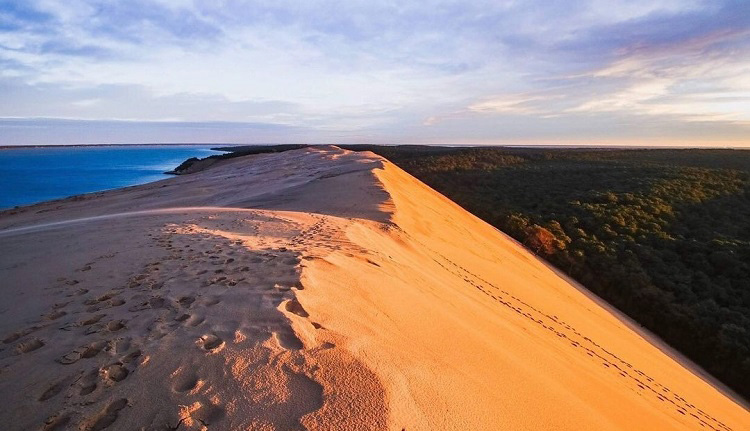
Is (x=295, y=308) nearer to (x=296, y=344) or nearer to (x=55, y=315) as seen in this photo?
(x=296, y=344)

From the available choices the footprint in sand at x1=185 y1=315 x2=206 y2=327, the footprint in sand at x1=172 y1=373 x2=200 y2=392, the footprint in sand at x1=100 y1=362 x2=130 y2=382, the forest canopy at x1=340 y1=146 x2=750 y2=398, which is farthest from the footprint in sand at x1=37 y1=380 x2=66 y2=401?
the forest canopy at x1=340 y1=146 x2=750 y2=398

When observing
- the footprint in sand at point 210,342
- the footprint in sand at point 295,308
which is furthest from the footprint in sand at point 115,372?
the footprint in sand at point 295,308

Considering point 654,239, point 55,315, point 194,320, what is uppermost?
point 194,320

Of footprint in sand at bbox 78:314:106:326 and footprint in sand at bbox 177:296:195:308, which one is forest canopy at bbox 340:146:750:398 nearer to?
footprint in sand at bbox 177:296:195:308

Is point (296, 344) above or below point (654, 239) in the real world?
above

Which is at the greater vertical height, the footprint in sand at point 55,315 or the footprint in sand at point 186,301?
the footprint in sand at point 186,301

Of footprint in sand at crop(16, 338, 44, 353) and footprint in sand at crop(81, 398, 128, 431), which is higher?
footprint in sand at crop(81, 398, 128, 431)

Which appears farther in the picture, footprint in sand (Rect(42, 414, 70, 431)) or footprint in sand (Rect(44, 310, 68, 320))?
footprint in sand (Rect(44, 310, 68, 320))

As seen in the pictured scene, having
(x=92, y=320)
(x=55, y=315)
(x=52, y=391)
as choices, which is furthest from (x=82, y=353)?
(x=55, y=315)

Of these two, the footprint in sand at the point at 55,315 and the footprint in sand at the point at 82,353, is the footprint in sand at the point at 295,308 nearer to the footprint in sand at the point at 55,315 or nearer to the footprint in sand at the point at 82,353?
the footprint in sand at the point at 82,353
